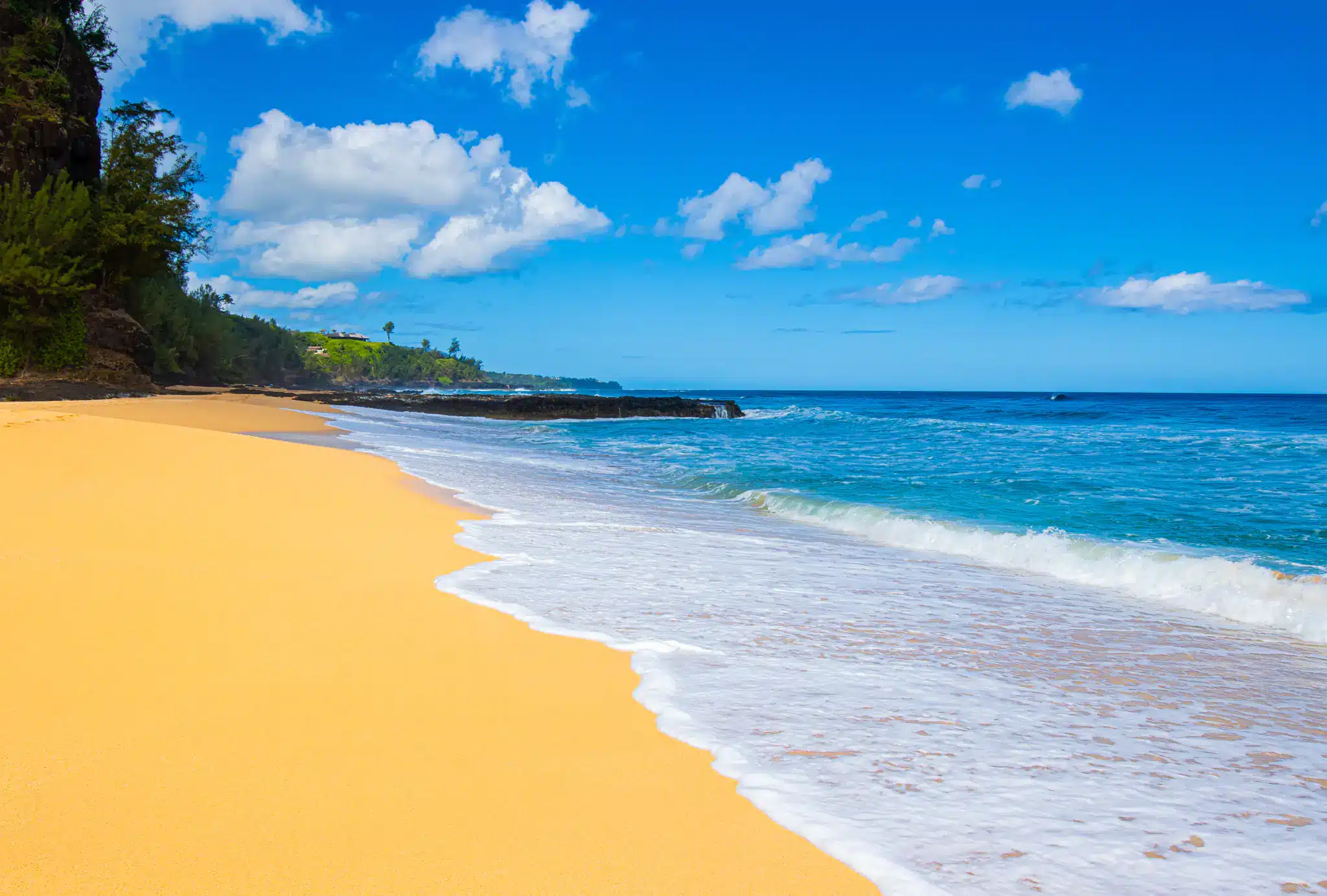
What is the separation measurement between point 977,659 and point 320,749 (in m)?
3.41

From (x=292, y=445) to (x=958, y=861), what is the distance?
12.4 m

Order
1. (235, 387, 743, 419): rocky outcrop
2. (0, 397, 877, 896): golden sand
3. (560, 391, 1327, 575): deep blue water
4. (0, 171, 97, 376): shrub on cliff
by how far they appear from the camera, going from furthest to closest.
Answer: (235, 387, 743, 419): rocky outcrop → (0, 171, 97, 376): shrub on cliff → (560, 391, 1327, 575): deep blue water → (0, 397, 877, 896): golden sand

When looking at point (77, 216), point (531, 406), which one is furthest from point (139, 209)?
point (531, 406)

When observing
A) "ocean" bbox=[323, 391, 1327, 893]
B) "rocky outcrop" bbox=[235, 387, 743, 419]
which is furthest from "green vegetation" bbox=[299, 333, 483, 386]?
"ocean" bbox=[323, 391, 1327, 893]

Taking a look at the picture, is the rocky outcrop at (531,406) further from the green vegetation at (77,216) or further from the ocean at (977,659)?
the ocean at (977,659)

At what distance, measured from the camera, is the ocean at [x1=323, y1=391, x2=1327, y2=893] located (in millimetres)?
2369

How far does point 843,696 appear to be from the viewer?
11.4 ft

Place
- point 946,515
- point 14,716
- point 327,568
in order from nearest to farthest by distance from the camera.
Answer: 1. point 14,716
2. point 327,568
3. point 946,515

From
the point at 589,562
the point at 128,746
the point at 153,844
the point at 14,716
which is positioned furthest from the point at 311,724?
the point at 589,562

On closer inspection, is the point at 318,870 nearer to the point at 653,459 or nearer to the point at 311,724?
the point at 311,724

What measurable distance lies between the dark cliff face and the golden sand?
1211 inches

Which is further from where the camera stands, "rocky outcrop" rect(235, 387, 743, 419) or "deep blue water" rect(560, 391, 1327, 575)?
"rocky outcrop" rect(235, 387, 743, 419)

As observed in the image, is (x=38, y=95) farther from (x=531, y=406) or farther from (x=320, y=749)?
(x=320, y=749)

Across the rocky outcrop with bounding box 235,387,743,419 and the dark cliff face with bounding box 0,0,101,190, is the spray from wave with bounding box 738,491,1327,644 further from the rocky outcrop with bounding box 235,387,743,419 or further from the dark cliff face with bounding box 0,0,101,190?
the rocky outcrop with bounding box 235,387,743,419
